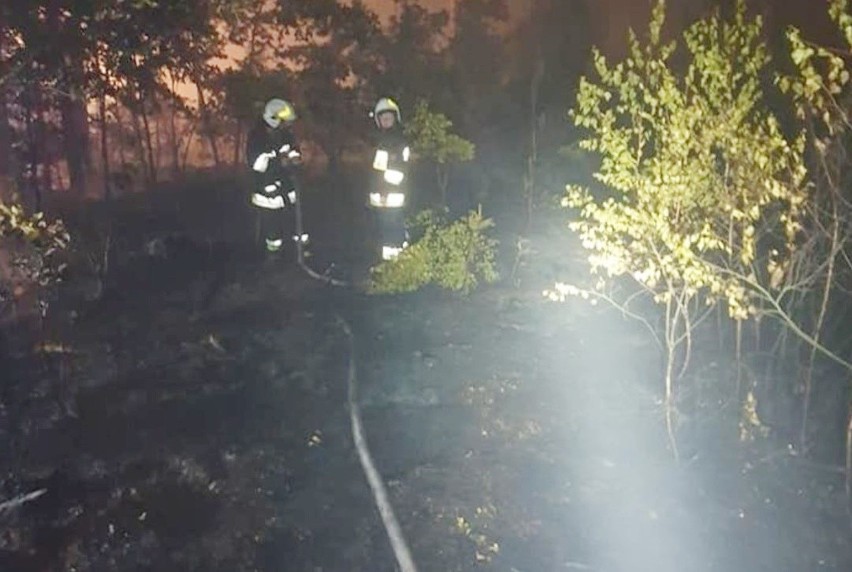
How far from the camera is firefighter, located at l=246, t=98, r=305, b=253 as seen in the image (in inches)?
370

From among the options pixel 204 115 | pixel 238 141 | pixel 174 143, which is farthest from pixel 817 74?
pixel 174 143

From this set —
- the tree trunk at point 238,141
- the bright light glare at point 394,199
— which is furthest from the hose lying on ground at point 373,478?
the tree trunk at point 238,141

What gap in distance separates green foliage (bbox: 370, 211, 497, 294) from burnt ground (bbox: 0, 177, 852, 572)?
34 cm

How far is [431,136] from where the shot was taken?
1007 cm

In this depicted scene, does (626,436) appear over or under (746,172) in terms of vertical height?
under

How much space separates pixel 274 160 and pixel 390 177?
1287mm

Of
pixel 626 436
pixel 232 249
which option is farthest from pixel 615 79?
pixel 232 249

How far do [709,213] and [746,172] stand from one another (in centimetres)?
37

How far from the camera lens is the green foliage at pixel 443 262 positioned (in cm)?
873

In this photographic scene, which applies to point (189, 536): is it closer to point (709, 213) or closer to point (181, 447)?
point (181, 447)

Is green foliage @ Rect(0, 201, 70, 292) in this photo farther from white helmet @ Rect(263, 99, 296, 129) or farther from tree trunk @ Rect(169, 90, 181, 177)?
tree trunk @ Rect(169, 90, 181, 177)

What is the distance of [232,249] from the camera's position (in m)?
11.9

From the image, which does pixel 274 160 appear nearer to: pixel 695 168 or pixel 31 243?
pixel 31 243

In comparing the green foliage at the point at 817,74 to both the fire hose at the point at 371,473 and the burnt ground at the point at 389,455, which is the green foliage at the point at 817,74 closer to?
the burnt ground at the point at 389,455
